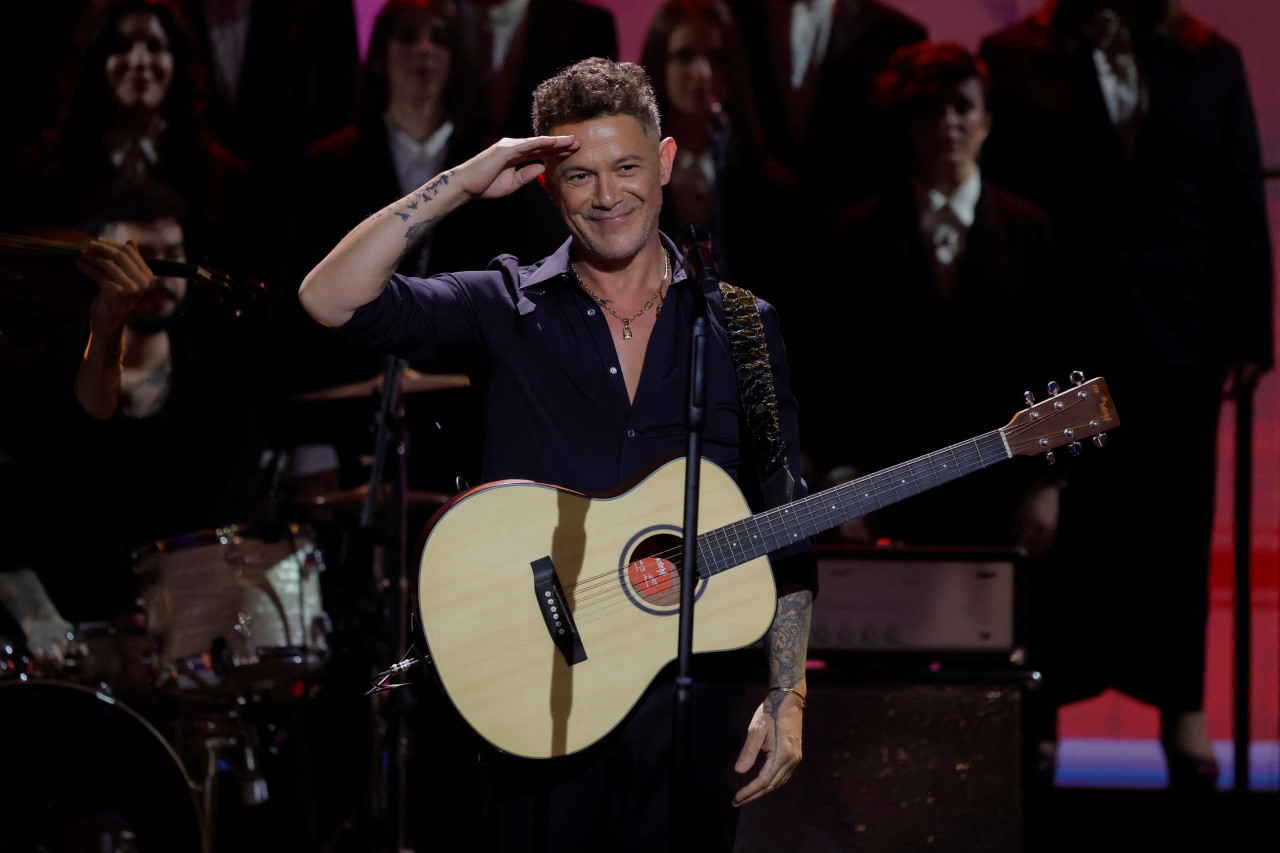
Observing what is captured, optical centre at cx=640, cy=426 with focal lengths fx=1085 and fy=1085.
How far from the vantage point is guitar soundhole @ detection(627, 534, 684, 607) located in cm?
228

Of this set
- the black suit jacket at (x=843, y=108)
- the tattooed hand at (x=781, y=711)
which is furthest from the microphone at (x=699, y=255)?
the black suit jacket at (x=843, y=108)

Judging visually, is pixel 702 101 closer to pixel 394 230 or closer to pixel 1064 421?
pixel 1064 421

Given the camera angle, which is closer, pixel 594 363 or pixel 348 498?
pixel 594 363

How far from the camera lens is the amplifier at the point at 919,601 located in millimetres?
3709

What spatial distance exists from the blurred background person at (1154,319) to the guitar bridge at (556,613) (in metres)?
3.30

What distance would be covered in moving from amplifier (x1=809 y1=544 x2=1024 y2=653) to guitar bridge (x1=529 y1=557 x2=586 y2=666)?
65.8 inches

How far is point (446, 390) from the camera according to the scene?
14.8 feet

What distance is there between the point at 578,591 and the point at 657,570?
0.18 meters

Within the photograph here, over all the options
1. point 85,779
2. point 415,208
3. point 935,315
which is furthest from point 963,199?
point 85,779

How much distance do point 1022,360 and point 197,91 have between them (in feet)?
14.0

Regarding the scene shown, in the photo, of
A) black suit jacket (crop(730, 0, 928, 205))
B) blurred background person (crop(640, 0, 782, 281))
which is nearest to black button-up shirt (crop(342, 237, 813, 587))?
blurred background person (crop(640, 0, 782, 281))

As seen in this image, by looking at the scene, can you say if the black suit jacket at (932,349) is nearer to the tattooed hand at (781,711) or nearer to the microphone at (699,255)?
the tattooed hand at (781,711)

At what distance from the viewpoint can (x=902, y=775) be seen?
3.50 meters

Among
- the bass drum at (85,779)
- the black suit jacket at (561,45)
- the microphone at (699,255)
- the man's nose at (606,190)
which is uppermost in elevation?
the black suit jacket at (561,45)
